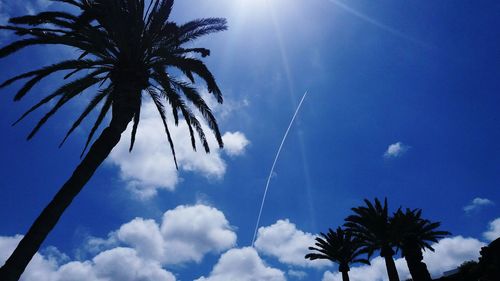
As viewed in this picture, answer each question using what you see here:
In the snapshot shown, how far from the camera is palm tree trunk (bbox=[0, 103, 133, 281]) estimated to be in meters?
8.45

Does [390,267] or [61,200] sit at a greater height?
[390,267]

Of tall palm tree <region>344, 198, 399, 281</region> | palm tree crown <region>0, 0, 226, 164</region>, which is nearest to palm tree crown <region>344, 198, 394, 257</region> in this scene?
tall palm tree <region>344, 198, 399, 281</region>

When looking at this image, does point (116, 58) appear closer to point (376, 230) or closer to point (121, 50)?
point (121, 50)

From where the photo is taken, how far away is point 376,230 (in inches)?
1271

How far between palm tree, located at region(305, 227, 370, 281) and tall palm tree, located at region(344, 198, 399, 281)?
1.85 m

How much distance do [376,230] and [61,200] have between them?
28640 millimetres

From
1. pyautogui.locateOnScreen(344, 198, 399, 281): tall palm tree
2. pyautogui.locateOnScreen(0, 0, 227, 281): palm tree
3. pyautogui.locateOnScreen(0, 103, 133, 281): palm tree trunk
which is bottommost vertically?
pyautogui.locateOnScreen(0, 103, 133, 281): palm tree trunk

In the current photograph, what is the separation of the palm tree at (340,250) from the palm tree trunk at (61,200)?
28.4 meters

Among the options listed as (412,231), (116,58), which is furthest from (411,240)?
(116,58)

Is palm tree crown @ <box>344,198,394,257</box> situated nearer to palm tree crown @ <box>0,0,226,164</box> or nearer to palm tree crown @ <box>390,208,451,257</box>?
palm tree crown @ <box>390,208,451,257</box>

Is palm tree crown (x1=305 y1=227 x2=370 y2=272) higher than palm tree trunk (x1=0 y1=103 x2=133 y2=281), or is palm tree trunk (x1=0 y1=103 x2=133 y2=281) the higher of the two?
palm tree crown (x1=305 y1=227 x2=370 y2=272)

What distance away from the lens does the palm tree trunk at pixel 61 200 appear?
8.45 meters

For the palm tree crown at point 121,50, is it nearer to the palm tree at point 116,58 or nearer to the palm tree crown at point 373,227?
the palm tree at point 116,58

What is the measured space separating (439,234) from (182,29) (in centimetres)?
3084
